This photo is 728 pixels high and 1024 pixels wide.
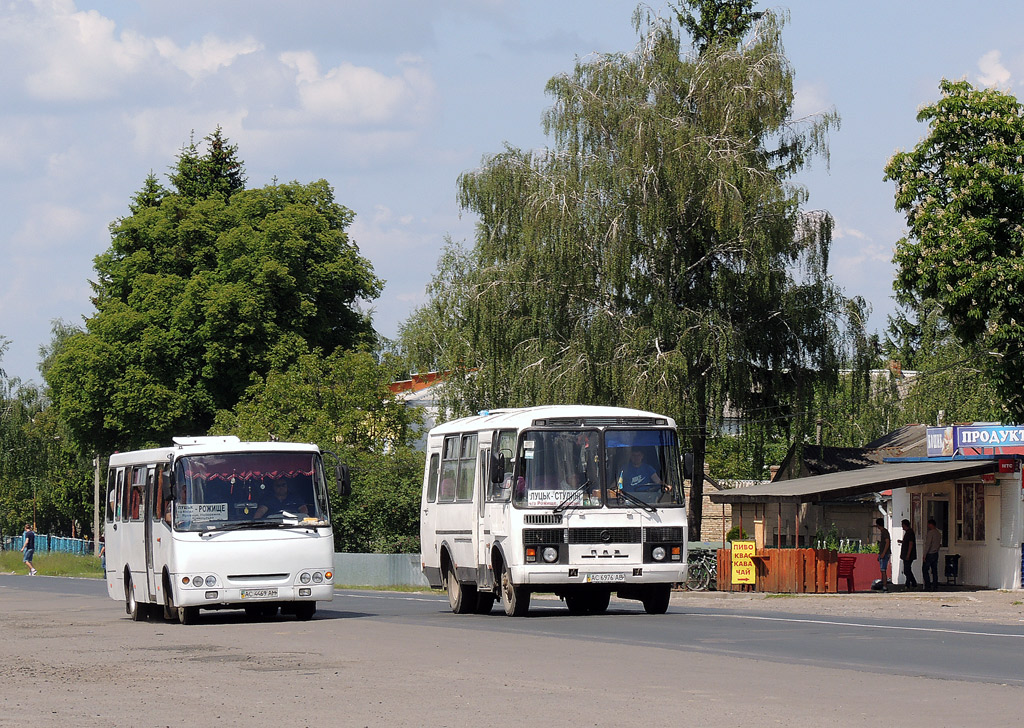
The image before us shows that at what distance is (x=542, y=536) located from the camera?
23078 mm

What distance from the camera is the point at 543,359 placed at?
43719mm

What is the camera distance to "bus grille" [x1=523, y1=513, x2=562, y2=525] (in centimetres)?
2312

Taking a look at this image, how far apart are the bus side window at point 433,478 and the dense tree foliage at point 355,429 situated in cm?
2613

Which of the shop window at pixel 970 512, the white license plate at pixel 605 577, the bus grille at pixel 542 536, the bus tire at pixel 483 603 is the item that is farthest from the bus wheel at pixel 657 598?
the shop window at pixel 970 512

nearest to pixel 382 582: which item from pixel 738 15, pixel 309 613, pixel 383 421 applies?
pixel 383 421

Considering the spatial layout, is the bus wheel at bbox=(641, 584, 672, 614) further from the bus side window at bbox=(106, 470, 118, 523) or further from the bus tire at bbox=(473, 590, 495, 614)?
the bus side window at bbox=(106, 470, 118, 523)

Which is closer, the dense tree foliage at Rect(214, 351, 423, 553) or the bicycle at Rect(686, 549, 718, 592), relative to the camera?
the bicycle at Rect(686, 549, 718, 592)

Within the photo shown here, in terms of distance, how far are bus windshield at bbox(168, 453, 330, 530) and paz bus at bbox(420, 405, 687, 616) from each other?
263cm

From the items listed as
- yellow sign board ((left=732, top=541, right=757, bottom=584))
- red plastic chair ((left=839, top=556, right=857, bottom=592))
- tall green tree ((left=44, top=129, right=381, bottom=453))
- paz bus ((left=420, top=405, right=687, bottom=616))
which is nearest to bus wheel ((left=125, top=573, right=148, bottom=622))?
paz bus ((left=420, top=405, right=687, bottom=616))

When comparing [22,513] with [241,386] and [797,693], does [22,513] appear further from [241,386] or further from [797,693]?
[797,693]

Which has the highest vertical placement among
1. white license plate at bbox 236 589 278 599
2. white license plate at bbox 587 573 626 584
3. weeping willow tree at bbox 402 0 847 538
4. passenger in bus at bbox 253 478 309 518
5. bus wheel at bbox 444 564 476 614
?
weeping willow tree at bbox 402 0 847 538

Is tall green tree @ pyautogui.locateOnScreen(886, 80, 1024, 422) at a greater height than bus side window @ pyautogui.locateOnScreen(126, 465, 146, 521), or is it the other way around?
tall green tree @ pyautogui.locateOnScreen(886, 80, 1024, 422)

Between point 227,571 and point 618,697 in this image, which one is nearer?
point 618,697

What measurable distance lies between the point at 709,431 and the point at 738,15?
15.7 metres
